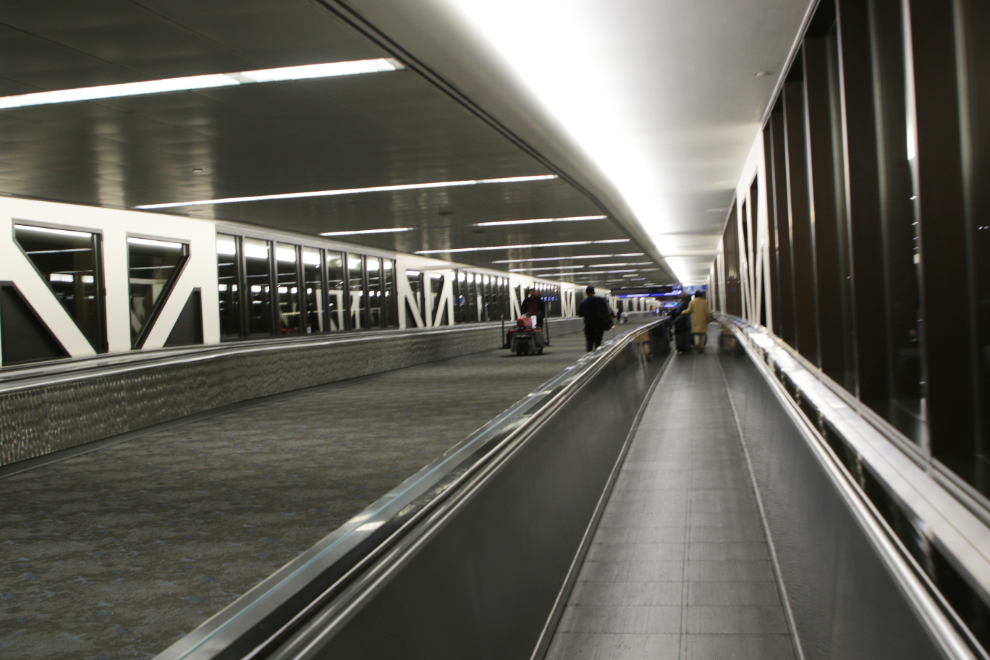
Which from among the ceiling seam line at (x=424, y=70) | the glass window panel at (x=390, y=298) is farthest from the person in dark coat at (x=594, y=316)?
the glass window panel at (x=390, y=298)

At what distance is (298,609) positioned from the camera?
1.60 metres

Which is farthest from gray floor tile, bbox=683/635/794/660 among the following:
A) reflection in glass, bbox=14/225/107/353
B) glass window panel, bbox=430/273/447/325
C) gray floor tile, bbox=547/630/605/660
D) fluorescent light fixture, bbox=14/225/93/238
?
glass window panel, bbox=430/273/447/325

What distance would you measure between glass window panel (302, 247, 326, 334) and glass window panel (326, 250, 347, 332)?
456mm

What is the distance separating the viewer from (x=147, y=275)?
17.0 meters

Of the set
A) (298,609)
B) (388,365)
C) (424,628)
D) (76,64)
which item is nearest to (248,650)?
(298,609)

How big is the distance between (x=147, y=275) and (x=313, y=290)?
7.63m

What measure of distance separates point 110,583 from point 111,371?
4896 mm

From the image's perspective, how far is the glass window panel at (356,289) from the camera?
1064 inches

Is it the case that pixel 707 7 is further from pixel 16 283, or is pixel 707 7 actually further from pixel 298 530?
pixel 16 283

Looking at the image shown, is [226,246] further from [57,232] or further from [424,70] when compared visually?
[424,70]

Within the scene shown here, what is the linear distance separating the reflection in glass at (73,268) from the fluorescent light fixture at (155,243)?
95 centimetres

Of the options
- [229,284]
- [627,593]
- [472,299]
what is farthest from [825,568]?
[472,299]

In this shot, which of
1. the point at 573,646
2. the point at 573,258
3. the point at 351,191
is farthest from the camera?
the point at 573,258

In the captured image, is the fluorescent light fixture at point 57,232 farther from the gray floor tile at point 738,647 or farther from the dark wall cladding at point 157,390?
the gray floor tile at point 738,647
